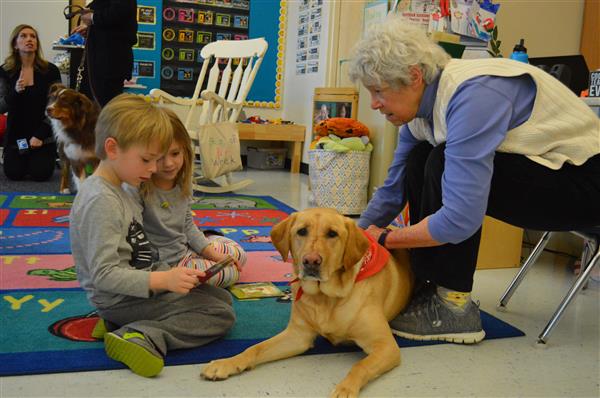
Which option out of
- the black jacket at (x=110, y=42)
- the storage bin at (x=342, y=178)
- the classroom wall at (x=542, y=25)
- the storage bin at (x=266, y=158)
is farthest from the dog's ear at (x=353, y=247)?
the storage bin at (x=266, y=158)

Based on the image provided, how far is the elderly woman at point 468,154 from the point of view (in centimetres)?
144

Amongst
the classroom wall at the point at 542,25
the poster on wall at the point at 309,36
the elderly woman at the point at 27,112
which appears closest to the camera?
the classroom wall at the point at 542,25

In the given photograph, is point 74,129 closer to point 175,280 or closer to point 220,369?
point 175,280

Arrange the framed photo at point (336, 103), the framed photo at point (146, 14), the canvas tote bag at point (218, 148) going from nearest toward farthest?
the canvas tote bag at point (218, 148) < the framed photo at point (336, 103) < the framed photo at point (146, 14)

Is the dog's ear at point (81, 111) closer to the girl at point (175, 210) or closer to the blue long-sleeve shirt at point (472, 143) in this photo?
the girl at point (175, 210)

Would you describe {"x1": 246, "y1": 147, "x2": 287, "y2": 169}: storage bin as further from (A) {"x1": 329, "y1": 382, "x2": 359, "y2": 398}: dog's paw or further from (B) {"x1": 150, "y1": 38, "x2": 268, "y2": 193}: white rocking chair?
(A) {"x1": 329, "y1": 382, "x2": 359, "y2": 398}: dog's paw

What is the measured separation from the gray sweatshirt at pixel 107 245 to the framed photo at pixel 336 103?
2915 millimetres

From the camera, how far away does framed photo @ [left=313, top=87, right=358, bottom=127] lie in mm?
4238

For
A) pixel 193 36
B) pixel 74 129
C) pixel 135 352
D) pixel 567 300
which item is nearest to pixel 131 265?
pixel 135 352

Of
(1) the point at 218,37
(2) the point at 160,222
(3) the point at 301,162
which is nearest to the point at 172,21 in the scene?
(1) the point at 218,37

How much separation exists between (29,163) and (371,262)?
148 inches

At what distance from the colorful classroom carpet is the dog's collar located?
209mm

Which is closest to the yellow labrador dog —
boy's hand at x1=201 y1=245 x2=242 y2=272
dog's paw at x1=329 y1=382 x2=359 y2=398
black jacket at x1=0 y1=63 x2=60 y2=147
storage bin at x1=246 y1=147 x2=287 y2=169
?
dog's paw at x1=329 y1=382 x2=359 y2=398

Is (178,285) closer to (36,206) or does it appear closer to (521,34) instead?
(36,206)
